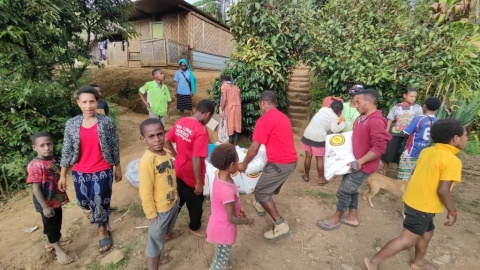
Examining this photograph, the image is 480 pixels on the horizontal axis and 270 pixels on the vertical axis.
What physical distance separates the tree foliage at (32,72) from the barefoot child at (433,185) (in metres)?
5.32

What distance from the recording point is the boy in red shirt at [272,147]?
265cm

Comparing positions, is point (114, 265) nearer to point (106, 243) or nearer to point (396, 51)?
point (106, 243)

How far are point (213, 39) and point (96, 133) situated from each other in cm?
1169

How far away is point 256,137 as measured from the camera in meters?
2.69

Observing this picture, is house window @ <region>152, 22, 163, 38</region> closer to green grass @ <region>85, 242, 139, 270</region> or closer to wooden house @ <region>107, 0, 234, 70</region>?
wooden house @ <region>107, 0, 234, 70</region>

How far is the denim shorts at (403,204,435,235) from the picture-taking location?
7.05ft

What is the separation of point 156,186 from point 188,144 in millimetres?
520

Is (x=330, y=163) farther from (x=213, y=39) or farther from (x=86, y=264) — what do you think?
(x=213, y=39)

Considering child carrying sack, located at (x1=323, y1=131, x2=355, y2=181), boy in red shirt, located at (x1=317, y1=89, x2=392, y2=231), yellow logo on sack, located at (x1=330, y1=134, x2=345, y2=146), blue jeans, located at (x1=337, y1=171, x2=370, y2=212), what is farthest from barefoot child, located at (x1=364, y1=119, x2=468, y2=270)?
yellow logo on sack, located at (x1=330, y1=134, x2=345, y2=146)

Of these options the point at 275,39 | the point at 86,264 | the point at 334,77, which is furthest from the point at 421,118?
the point at 86,264

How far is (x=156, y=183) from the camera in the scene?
7.08 feet

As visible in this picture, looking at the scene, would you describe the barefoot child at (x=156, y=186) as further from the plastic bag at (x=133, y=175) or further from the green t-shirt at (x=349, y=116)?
the green t-shirt at (x=349, y=116)

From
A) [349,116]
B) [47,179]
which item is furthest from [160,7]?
[47,179]

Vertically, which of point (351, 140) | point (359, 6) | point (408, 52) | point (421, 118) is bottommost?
point (351, 140)
